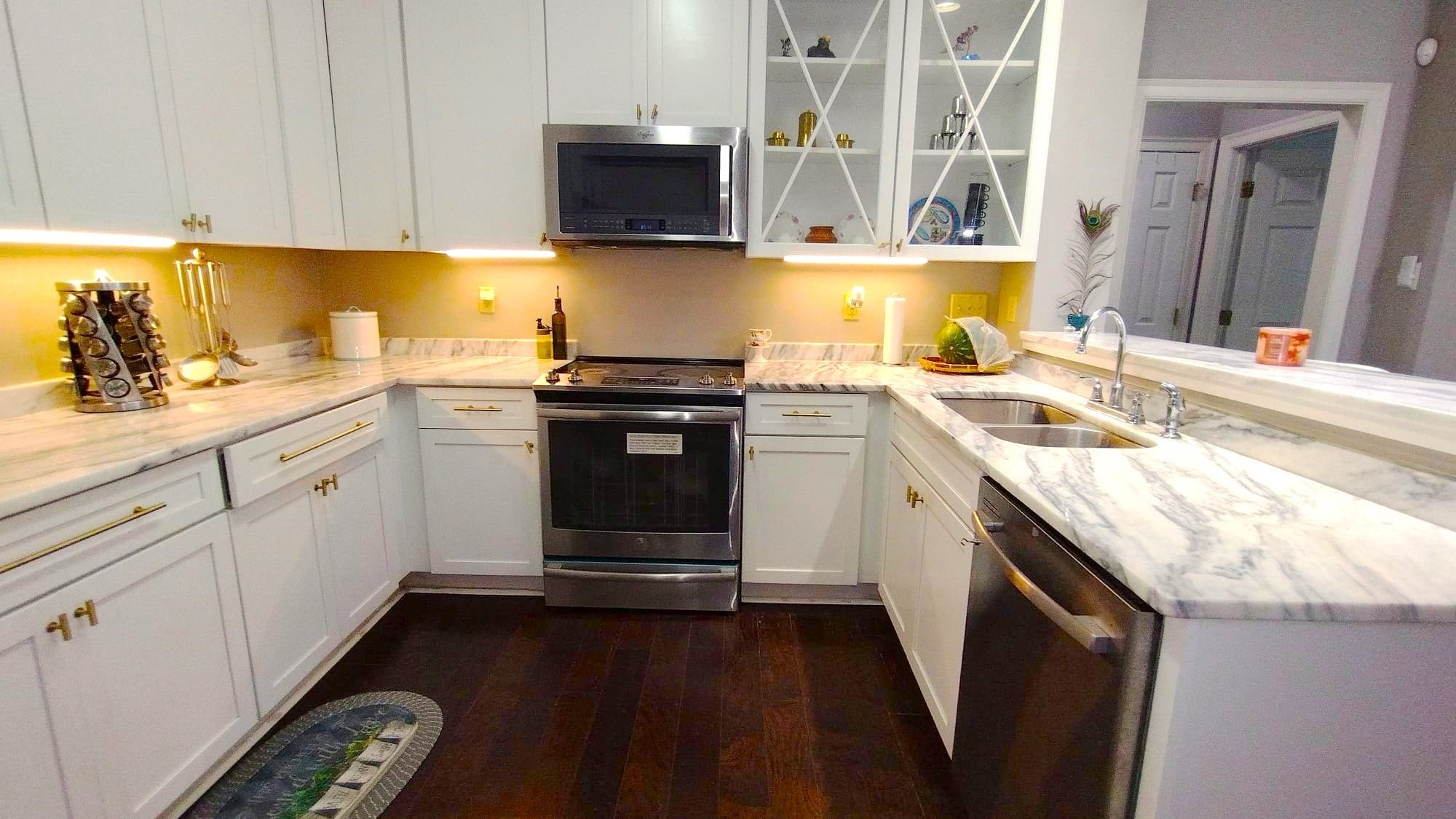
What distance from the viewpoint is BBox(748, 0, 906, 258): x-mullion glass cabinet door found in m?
2.34

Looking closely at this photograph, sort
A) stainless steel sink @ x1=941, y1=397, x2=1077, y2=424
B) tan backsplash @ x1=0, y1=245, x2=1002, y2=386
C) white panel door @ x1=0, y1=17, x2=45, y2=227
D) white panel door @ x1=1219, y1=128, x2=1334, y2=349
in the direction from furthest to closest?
white panel door @ x1=1219, y1=128, x2=1334, y2=349 < tan backsplash @ x1=0, y1=245, x2=1002, y2=386 < stainless steel sink @ x1=941, y1=397, x2=1077, y2=424 < white panel door @ x1=0, y1=17, x2=45, y2=227

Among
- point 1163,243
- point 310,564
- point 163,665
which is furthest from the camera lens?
point 1163,243

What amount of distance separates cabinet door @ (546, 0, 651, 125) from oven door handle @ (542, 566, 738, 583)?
1.72 m

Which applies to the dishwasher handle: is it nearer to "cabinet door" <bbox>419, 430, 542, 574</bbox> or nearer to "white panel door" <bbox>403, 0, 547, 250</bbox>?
"cabinet door" <bbox>419, 430, 542, 574</bbox>

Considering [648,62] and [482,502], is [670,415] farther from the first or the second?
[648,62]

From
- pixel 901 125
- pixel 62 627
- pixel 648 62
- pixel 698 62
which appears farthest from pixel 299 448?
pixel 901 125

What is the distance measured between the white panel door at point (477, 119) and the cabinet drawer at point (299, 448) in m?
0.81

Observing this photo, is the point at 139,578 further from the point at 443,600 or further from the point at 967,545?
the point at 967,545

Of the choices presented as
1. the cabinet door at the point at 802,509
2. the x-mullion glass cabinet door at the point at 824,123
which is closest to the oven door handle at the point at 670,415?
the cabinet door at the point at 802,509

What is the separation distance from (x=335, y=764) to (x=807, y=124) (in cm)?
265

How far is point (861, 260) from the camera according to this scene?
2562 millimetres

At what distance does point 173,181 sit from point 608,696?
1964mm

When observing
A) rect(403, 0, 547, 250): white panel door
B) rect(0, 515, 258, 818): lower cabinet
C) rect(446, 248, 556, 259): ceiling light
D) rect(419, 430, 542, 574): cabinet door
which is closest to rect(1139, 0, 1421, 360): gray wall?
rect(403, 0, 547, 250): white panel door

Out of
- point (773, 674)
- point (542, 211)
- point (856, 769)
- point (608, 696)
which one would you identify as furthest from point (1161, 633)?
point (542, 211)
